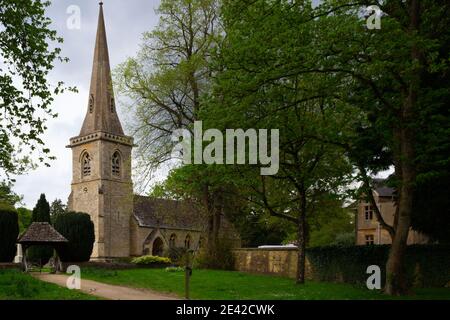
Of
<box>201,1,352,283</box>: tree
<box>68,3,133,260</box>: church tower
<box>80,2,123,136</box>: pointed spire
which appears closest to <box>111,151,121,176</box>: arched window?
<box>68,3,133,260</box>: church tower

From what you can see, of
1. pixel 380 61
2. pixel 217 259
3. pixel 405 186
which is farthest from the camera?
pixel 217 259

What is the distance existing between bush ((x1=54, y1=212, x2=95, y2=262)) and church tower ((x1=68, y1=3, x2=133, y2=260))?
54.3 ft

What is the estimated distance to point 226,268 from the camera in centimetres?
3344

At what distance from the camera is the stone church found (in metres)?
57.8

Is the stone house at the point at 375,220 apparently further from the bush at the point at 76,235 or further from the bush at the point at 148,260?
the bush at the point at 76,235

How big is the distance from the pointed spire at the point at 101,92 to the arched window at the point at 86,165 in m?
2.78

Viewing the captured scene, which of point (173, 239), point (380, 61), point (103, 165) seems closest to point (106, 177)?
point (103, 165)

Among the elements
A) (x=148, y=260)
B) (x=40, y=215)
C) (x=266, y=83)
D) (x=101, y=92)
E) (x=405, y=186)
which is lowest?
(x=148, y=260)

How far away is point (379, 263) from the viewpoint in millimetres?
23750

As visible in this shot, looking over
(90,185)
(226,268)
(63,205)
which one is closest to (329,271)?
(226,268)

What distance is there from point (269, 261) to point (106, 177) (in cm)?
3092

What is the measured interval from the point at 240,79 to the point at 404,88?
5.39 m

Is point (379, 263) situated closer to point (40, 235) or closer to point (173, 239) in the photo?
point (40, 235)

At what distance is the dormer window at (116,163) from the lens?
59.9m
